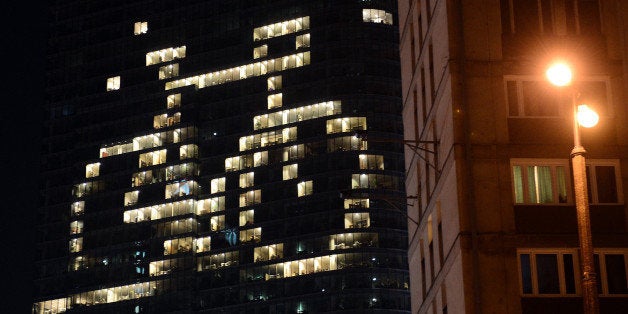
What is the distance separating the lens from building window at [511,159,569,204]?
157 ft

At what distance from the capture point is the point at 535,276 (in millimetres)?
46500

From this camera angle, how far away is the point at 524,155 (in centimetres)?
4819

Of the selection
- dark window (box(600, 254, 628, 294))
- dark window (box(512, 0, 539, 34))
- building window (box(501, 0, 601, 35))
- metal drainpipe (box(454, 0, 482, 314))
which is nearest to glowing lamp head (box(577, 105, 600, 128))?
metal drainpipe (box(454, 0, 482, 314))

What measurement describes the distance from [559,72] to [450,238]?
72.4 ft

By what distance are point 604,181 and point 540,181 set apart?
2877 mm

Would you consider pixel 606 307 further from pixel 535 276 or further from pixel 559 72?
pixel 559 72

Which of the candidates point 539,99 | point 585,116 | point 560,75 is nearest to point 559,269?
point 539,99

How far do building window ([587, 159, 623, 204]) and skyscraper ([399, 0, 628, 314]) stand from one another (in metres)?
0.04

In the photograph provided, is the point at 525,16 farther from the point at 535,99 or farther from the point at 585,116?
the point at 585,116

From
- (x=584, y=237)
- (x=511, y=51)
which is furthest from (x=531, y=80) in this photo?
(x=584, y=237)

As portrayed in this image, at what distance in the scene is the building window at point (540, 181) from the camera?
4775cm

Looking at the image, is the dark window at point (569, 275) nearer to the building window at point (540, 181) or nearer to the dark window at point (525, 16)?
the building window at point (540, 181)

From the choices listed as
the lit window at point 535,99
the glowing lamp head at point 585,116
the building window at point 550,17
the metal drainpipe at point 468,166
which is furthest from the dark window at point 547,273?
the glowing lamp head at point 585,116

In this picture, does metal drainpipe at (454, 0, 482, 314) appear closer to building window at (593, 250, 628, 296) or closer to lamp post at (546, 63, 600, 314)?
building window at (593, 250, 628, 296)
